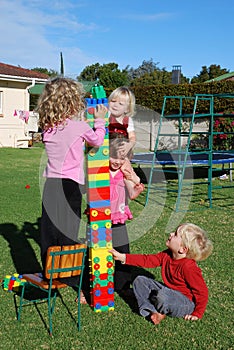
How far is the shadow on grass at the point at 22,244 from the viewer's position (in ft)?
16.2

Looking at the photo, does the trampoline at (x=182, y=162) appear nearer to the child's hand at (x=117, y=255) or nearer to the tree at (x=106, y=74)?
the child's hand at (x=117, y=255)

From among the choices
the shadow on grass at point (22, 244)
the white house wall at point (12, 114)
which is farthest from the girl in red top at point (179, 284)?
the white house wall at point (12, 114)

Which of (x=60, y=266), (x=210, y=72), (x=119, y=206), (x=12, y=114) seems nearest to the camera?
(x=60, y=266)

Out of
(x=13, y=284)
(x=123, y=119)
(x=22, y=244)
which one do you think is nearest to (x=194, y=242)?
(x=123, y=119)

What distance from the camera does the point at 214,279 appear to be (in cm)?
464

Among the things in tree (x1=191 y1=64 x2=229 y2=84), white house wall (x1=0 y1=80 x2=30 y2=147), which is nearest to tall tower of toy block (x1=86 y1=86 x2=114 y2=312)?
white house wall (x1=0 y1=80 x2=30 y2=147)

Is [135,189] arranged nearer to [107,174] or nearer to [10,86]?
[107,174]

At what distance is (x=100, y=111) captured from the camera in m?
3.61

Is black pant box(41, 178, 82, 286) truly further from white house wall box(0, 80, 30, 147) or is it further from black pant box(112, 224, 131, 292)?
white house wall box(0, 80, 30, 147)

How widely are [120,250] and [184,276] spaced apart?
700 mm

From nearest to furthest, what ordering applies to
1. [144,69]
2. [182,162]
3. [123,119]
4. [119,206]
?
1. [119,206]
2. [123,119]
3. [182,162]
4. [144,69]

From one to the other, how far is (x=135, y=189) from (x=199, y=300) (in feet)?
3.58


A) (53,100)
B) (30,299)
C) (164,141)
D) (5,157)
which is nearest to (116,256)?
(30,299)

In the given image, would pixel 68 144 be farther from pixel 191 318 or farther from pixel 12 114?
pixel 12 114
